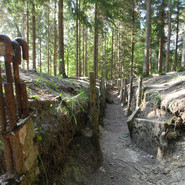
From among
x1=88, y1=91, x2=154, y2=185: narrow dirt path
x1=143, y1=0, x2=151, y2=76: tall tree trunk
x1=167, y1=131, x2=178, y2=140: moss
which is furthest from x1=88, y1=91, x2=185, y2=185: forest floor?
x1=143, y1=0, x2=151, y2=76: tall tree trunk

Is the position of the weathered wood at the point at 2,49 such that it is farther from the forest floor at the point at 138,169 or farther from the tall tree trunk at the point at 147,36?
the tall tree trunk at the point at 147,36

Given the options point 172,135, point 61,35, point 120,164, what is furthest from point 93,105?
point 61,35

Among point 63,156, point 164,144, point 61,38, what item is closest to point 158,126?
point 164,144

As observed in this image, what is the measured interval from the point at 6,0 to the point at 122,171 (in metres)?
9.66

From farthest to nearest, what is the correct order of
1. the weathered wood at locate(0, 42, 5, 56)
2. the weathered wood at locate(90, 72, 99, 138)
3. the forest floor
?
the weathered wood at locate(90, 72, 99, 138)
the forest floor
the weathered wood at locate(0, 42, 5, 56)

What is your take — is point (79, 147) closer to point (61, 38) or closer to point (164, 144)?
point (164, 144)

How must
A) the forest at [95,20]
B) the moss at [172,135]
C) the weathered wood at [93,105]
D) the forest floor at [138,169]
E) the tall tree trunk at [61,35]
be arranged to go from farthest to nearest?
the forest at [95,20], the tall tree trunk at [61,35], the moss at [172,135], the weathered wood at [93,105], the forest floor at [138,169]

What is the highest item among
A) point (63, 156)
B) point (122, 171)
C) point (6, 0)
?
point (6, 0)

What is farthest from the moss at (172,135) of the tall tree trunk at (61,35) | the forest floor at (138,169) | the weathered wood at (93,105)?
the tall tree trunk at (61,35)

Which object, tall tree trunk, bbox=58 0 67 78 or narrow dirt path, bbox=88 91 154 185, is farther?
tall tree trunk, bbox=58 0 67 78

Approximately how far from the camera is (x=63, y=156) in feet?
8.23

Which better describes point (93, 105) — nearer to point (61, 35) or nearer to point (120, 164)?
point (120, 164)

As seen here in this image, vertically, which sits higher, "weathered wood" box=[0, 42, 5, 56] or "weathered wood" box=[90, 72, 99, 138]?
"weathered wood" box=[0, 42, 5, 56]

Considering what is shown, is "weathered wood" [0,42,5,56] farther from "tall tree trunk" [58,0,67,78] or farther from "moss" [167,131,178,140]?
"tall tree trunk" [58,0,67,78]
